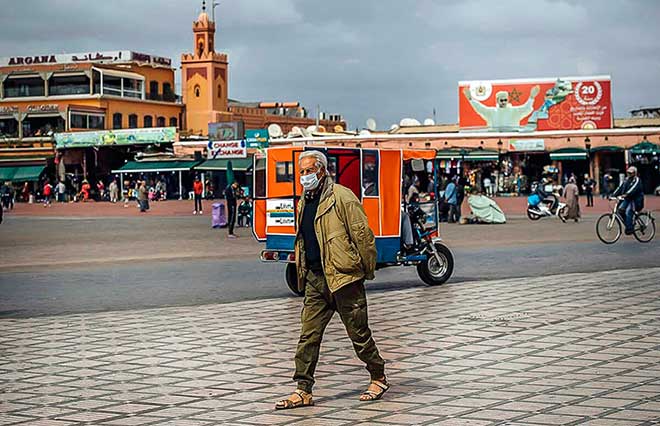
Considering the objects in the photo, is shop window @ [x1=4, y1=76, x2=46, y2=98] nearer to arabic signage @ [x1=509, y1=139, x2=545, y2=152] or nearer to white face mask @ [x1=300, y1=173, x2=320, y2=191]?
arabic signage @ [x1=509, y1=139, x2=545, y2=152]

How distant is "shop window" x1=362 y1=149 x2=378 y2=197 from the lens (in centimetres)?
1439

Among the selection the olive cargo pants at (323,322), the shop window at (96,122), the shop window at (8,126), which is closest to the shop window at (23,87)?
the shop window at (8,126)

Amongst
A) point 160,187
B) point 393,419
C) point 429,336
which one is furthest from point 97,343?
point 160,187

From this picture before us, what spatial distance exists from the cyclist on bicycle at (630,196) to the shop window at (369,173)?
8.03 m

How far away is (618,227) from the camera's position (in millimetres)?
20812

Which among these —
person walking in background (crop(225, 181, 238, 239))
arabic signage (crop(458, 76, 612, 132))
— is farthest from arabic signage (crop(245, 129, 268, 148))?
arabic signage (crop(458, 76, 612, 132))

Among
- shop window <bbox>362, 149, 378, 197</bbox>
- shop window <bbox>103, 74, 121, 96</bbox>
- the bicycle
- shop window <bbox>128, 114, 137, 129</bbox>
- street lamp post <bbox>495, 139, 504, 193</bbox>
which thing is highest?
shop window <bbox>103, 74, 121, 96</bbox>

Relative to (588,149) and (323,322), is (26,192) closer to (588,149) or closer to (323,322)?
(588,149)

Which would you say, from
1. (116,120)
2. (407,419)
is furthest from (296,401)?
(116,120)

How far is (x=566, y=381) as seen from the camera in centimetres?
726

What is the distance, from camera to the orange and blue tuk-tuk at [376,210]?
1376cm

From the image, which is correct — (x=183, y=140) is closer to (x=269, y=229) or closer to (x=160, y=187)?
(x=160, y=187)

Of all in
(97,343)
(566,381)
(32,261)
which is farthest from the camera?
(32,261)

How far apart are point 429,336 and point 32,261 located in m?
12.0
